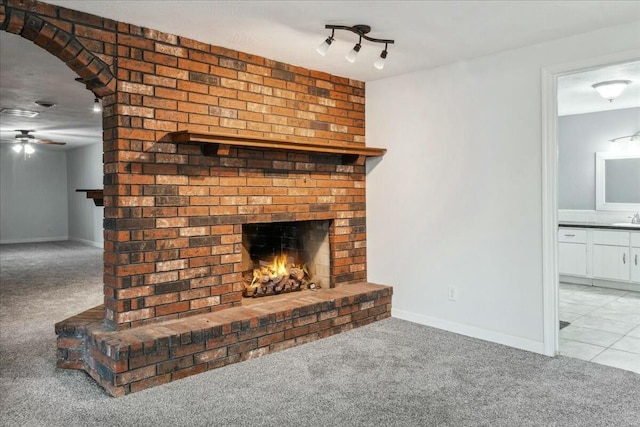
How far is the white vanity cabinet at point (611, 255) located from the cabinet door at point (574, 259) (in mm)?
124

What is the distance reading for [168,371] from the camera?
291 centimetres

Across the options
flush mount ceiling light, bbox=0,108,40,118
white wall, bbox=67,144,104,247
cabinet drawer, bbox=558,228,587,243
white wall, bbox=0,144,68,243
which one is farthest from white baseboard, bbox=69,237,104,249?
cabinet drawer, bbox=558,228,587,243

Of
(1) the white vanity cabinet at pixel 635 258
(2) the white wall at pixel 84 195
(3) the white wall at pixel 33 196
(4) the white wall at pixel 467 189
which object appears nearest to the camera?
(4) the white wall at pixel 467 189

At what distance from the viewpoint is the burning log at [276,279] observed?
13.3ft

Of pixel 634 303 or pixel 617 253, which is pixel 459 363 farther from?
pixel 617 253

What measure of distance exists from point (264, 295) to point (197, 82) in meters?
1.79

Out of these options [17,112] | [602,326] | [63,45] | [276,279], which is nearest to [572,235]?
[602,326]

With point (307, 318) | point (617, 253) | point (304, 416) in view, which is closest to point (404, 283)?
point (307, 318)

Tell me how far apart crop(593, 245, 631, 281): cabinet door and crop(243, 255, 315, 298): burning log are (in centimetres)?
355

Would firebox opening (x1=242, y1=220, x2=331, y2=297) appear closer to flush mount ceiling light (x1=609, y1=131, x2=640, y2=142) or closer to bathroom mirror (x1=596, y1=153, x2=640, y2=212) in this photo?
bathroom mirror (x1=596, y1=153, x2=640, y2=212)

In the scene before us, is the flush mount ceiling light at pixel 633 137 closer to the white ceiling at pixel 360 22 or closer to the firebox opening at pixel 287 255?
the white ceiling at pixel 360 22

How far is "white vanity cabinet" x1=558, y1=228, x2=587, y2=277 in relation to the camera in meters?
5.77

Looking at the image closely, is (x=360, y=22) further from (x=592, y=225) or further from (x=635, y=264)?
(x=635, y=264)

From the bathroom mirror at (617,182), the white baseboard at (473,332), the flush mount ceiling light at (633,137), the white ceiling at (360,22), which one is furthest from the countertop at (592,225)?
the white baseboard at (473,332)
